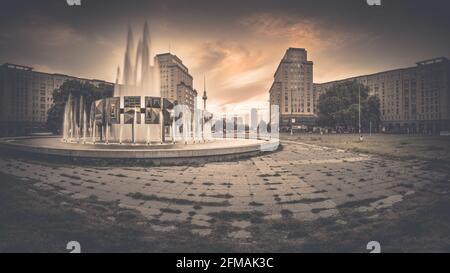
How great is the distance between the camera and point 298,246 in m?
3.94

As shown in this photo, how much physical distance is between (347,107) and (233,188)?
172 feet

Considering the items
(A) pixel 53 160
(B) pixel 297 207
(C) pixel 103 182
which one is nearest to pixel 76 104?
(A) pixel 53 160

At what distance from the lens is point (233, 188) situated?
22.8 ft

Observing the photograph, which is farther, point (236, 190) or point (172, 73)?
point (172, 73)

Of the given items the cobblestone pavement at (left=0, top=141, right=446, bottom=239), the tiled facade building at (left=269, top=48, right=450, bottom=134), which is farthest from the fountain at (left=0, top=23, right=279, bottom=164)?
the tiled facade building at (left=269, top=48, right=450, bottom=134)

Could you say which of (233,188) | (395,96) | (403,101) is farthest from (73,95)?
(395,96)

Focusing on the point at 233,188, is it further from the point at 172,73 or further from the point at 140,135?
the point at 172,73

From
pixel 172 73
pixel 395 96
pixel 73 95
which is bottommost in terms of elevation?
pixel 73 95

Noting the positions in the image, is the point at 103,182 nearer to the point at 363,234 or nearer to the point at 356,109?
the point at 363,234

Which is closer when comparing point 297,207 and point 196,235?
point 196,235

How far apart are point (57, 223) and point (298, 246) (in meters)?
5.24

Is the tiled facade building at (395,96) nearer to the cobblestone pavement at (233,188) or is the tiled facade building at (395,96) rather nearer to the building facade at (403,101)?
the building facade at (403,101)
